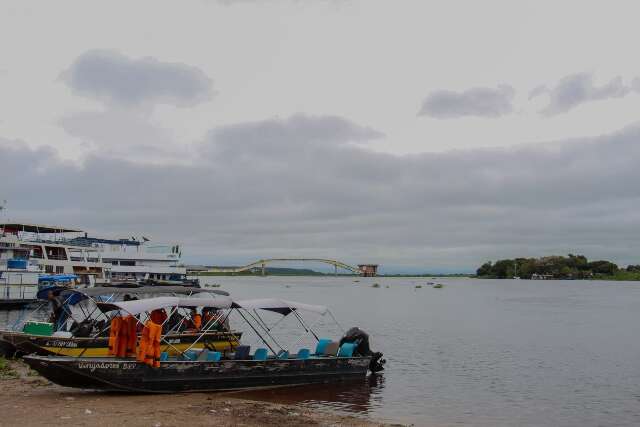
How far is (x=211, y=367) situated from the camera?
1970 centimetres

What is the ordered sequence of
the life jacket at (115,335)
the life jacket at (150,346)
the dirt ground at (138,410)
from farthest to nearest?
the life jacket at (115,335) → the life jacket at (150,346) → the dirt ground at (138,410)

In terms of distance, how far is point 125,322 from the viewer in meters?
19.3

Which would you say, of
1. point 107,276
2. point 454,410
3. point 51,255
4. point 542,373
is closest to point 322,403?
point 454,410

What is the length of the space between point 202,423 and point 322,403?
588 centimetres

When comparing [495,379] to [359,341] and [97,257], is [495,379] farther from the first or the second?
[97,257]

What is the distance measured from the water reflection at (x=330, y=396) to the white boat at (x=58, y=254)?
6575 cm

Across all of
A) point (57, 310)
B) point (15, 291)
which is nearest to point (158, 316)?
point (57, 310)

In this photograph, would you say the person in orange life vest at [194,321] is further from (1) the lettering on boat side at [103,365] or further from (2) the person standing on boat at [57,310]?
(1) the lettering on boat side at [103,365]

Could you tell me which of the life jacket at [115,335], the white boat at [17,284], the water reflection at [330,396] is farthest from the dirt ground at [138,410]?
the white boat at [17,284]

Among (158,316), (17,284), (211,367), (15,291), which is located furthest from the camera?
(17,284)

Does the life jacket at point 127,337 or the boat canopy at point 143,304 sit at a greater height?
the boat canopy at point 143,304

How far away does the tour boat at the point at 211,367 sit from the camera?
1748 cm

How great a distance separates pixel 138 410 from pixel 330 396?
23.3 ft

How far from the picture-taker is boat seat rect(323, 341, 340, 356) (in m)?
23.8
